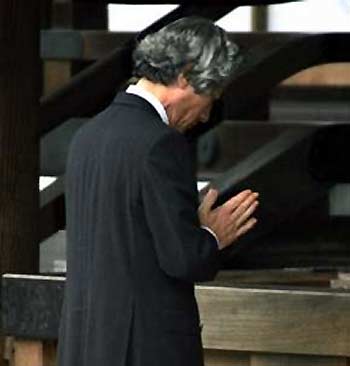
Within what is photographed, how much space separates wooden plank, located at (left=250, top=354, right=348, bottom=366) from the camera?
4.63 meters

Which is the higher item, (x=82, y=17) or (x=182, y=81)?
(x=182, y=81)

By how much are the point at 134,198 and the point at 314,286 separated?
1.28m

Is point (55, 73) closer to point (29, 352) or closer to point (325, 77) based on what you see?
point (325, 77)

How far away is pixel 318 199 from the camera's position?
6.65m

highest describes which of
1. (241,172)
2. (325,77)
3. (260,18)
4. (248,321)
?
(248,321)

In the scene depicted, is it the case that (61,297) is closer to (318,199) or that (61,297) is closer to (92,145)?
(92,145)

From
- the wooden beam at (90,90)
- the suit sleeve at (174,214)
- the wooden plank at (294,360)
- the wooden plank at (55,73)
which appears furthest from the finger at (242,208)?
the wooden plank at (55,73)

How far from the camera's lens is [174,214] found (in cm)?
381

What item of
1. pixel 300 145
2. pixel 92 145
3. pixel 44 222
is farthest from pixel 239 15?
pixel 92 145

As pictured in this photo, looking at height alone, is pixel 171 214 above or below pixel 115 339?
above

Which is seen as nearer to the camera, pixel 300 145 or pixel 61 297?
pixel 61 297

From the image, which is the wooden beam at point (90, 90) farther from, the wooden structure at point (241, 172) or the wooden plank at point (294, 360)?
the wooden plank at point (294, 360)

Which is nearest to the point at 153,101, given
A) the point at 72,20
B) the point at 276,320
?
the point at 276,320

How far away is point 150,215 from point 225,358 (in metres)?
1.05
